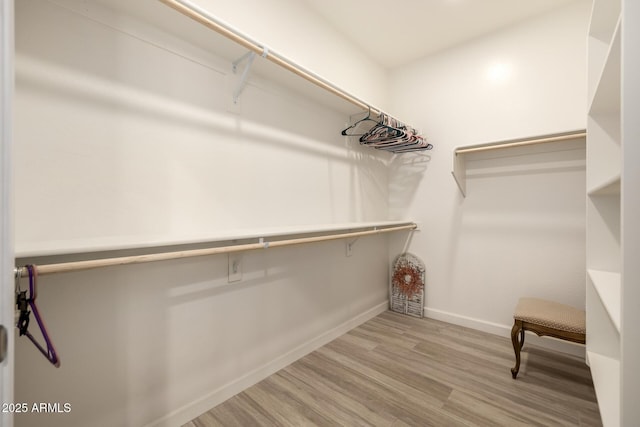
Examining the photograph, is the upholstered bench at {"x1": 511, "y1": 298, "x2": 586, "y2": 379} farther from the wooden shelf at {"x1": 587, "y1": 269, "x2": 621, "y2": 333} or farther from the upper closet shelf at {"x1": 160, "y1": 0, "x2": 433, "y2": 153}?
the upper closet shelf at {"x1": 160, "y1": 0, "x2": 433, "y2": 153}

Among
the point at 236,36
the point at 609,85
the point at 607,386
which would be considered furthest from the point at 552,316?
the point at 236,36

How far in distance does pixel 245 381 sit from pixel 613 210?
2134 millimetres

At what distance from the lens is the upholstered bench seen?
1582 millimetres

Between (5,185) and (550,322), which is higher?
(5,185)

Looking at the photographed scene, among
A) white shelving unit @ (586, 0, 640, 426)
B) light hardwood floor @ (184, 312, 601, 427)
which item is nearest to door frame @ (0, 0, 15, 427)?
light hardwood floor @ (184, 312, 601, 427)

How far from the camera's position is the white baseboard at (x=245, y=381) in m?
1.39

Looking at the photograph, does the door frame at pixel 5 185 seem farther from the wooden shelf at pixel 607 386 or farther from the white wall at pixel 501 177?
the white wall at pixel 501 177

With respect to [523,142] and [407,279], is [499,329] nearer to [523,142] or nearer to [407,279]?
[407,279]

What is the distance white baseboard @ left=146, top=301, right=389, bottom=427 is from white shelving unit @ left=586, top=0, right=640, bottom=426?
5.16ft

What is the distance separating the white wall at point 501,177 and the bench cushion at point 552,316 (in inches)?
16.8

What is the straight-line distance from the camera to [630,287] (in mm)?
688

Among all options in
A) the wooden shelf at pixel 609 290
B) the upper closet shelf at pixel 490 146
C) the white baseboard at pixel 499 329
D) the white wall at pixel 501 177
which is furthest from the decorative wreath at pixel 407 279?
the wooden shelf at pixel 609 290

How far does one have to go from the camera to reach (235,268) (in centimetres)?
163

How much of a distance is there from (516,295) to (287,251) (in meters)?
1.97
